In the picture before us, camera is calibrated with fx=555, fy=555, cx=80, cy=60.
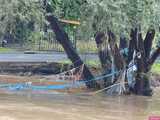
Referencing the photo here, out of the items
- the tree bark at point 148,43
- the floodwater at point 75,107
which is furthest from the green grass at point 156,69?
the floodwater at point 75,107

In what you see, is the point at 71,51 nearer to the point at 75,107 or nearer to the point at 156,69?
the point at 75,107

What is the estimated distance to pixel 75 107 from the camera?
717 inches

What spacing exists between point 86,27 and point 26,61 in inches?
475

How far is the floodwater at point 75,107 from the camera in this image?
16.2 m

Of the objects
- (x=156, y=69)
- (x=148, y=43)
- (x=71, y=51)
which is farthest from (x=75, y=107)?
(x=156, y=69)

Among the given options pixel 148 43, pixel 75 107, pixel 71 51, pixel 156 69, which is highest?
pixel 148 43

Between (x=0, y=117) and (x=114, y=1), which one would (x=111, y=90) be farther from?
(x=0, y=117)

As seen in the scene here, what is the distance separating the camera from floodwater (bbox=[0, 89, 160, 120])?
53.1 feet

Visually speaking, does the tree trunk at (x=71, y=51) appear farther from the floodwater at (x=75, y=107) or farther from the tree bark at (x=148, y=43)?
the tree bark at (x=148, y=43)

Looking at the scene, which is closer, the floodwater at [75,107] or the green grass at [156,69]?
the floodwater at [75,107]

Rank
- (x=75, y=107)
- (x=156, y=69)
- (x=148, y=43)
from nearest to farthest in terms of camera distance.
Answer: (x=75, y=107) → (x=148, y=43) → (x=156, y=69)

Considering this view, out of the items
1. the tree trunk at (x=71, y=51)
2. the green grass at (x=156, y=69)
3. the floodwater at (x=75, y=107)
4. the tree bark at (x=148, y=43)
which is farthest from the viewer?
the green grass at (x=156, y=69)

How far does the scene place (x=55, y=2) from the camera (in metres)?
19.0

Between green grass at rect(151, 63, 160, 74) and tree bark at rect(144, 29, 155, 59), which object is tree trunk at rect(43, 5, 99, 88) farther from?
green grass at rect(151, 63, 160, 74)
